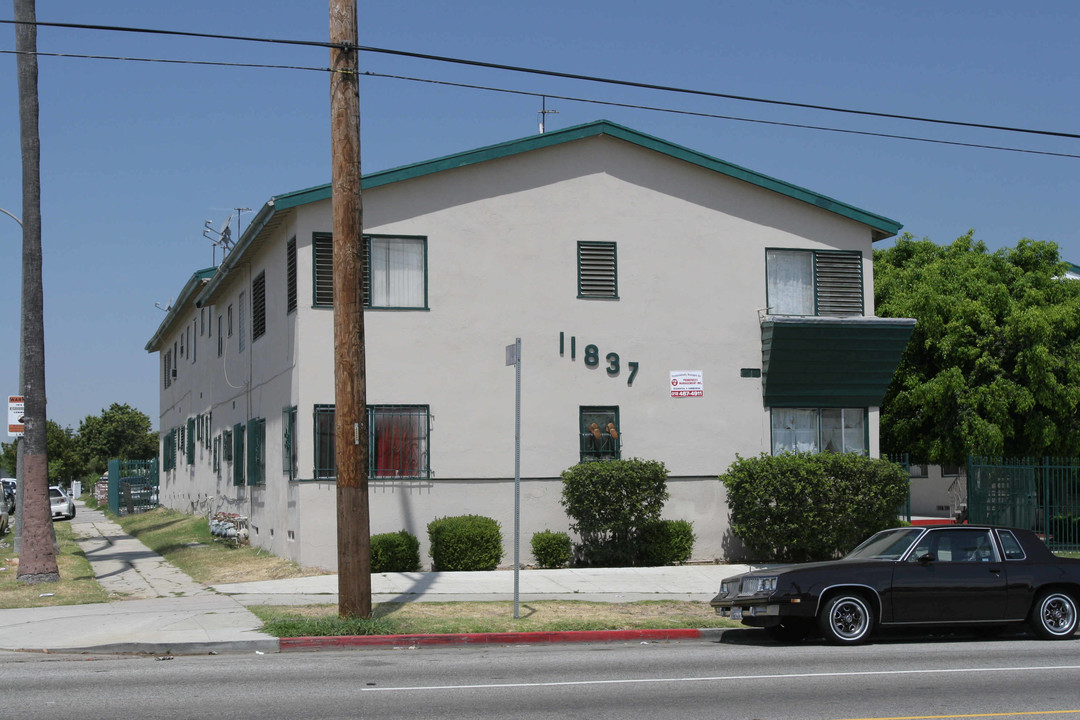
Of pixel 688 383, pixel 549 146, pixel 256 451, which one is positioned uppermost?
pixel 549 146

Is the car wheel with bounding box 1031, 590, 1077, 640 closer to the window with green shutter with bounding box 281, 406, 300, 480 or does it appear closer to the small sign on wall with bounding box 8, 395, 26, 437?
the window with green shutter with bounding box 281, 406, 300, 480

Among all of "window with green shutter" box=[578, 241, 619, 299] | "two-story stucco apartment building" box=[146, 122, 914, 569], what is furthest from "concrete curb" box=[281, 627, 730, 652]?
"window with green shutter" box=[578, 241, 619, 299]

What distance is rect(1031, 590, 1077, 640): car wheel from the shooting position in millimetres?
13711

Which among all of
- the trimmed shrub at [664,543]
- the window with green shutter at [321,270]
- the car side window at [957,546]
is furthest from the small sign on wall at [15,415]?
the car side window at [957,546]

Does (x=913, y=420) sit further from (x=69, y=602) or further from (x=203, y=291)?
(x=69, y=602)

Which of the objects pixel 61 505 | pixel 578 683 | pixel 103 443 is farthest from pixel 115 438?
pixel 578 683

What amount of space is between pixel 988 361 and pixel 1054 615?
16.8 meters

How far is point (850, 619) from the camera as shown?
13.3 m

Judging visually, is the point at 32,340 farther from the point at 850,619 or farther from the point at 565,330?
the point at 850,619

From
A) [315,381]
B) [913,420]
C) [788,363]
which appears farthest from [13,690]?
[913,420]

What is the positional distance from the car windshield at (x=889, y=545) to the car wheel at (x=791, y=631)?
3.48 feet

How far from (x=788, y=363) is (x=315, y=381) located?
8.75 meters

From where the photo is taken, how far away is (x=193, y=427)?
1393 inches

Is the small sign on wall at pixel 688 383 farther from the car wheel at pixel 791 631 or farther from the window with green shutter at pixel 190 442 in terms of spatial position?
the window with green shutter at pixel 190 442
